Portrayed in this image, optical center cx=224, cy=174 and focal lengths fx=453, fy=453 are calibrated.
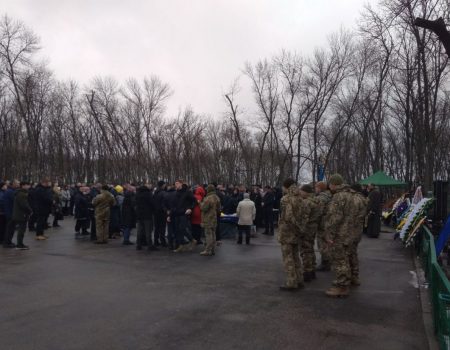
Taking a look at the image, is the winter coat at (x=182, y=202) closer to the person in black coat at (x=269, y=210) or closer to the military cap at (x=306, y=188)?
the military cap at (x=306, y=188)

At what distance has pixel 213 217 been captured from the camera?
476 inches

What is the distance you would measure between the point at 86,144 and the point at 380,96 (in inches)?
1319

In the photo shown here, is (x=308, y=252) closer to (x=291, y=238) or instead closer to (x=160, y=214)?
(x=291, y=238)

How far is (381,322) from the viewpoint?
6.24 metres

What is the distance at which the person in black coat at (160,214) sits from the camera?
43.4 feet

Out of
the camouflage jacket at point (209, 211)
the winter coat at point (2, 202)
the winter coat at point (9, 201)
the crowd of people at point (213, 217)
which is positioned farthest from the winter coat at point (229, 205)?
the winter coat at point (2, 202)

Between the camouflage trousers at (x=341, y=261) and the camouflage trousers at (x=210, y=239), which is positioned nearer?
the camouflage trousers at (x=341, y=261)

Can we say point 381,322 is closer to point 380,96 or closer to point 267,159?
point 380,96

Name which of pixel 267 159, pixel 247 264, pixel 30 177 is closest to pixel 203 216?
pixel 247 264

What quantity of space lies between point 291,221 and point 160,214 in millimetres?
6508

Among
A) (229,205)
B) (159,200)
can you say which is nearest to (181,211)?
(159,200)

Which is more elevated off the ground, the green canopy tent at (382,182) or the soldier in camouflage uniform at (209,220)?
the green canopy tent at (382,182)

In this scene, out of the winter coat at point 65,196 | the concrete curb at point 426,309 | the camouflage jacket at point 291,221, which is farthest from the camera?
the winter coat at point 65,196

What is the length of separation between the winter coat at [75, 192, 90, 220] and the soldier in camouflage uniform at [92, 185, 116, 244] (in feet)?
5.30
